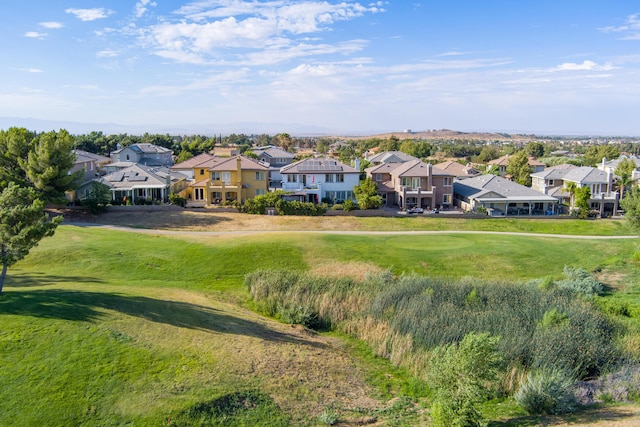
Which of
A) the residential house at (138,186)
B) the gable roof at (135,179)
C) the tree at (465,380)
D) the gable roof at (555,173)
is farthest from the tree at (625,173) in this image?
the gable roof at (135,179)

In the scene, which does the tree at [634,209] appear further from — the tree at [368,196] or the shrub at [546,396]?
the shrub at [546,396]

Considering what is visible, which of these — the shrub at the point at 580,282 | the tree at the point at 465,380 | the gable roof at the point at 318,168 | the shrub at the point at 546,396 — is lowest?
the shrub at the point at 580,282

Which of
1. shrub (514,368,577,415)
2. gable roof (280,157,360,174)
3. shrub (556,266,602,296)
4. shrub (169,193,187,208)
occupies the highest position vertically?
gable roof (280,157,360,174)

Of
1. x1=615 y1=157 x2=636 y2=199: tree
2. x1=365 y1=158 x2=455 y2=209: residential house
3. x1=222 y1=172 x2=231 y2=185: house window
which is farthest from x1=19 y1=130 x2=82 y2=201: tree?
x1=615 y1=157 x2=636 y2=199: tree

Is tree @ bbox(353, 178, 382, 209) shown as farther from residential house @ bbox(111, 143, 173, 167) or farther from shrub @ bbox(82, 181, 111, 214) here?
residential house @ bbox(111, 143, 173, 167)

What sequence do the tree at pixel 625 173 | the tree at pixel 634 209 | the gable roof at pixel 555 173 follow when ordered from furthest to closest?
the gable roof at pixel 555 173 < the tree at pixel 625 173 < the tree at pixel 634 209

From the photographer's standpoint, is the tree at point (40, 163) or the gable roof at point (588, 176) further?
the gable roof at point (588, 176)

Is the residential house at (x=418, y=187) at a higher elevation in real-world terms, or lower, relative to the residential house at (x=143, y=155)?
lower
